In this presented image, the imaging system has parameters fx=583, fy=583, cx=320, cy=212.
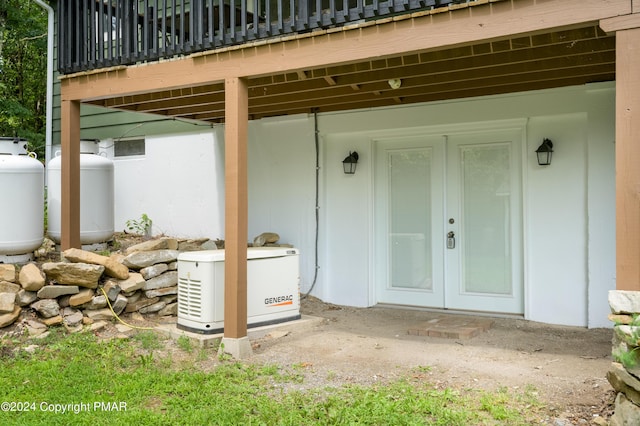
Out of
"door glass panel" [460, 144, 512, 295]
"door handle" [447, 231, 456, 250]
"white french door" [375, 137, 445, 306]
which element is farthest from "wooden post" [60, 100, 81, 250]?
"door glass panel" [460, 144, 512, 295]

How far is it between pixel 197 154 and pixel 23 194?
273 cm

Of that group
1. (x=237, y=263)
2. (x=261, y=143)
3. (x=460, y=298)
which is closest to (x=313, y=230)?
(x=261, y=143)

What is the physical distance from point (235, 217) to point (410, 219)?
2.74 metres

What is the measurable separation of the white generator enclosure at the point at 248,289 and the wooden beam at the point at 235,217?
380 mm

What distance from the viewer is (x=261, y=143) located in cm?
795

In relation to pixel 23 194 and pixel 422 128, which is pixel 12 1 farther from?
pixel 422 128

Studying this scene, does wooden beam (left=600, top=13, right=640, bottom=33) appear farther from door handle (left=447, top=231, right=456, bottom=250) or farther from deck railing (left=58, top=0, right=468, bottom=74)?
door handle (left=447, top=231, right=456, bottom=250)

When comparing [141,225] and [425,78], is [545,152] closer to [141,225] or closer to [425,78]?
[425,78]

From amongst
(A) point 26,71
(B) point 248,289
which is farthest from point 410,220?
(A) point 26,71

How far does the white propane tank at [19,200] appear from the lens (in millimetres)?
5961

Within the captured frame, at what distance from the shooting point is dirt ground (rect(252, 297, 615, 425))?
3.87 m

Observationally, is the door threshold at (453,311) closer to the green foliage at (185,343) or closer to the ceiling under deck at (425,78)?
the ceiling under deck at (425,78)

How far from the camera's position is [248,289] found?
545 cm

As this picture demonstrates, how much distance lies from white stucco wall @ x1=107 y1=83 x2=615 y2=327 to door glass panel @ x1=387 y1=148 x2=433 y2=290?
10.7 inches
